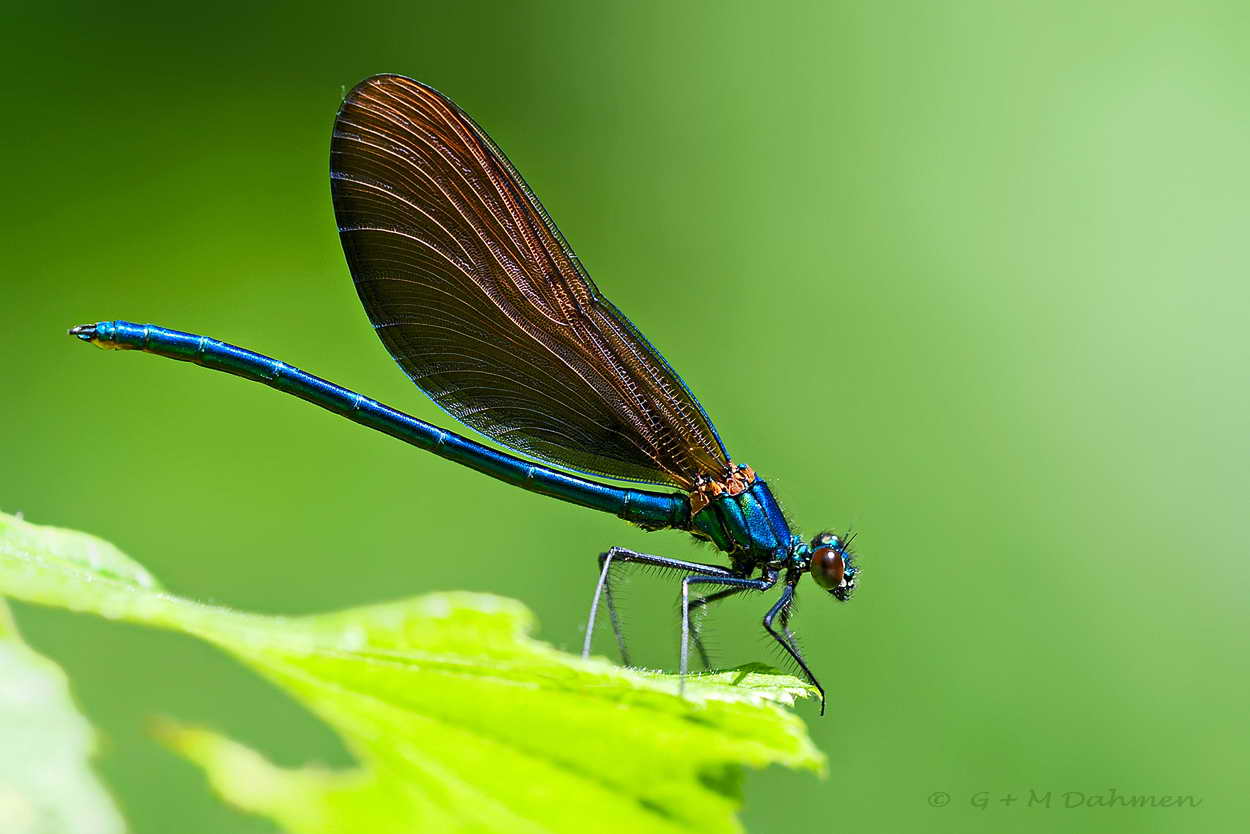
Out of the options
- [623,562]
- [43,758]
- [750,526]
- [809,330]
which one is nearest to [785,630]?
[750,526]

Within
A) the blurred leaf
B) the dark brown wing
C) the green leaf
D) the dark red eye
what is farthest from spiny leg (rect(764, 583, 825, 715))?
the blurred leaf

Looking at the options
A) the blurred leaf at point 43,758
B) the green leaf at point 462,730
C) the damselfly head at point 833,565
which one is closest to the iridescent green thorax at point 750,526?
the damselfly head at point 833,565

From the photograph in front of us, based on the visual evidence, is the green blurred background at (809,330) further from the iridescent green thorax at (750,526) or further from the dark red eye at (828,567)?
the dark red eye at (828,567)

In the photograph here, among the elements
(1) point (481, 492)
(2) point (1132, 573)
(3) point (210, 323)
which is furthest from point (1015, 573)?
(3) point (210, 323)

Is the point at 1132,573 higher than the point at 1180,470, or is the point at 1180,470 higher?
the point at 1180,470

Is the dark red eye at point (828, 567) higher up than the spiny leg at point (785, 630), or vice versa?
the dark red eye at point (828, 567)

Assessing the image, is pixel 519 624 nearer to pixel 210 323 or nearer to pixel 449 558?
pixel 449 558

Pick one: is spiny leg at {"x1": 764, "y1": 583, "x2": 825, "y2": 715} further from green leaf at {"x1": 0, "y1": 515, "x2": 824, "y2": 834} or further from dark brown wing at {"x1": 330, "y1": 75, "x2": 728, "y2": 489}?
green leaf at {"x1": 0, "y1": 515, "x2": 824, "y2": 834}
